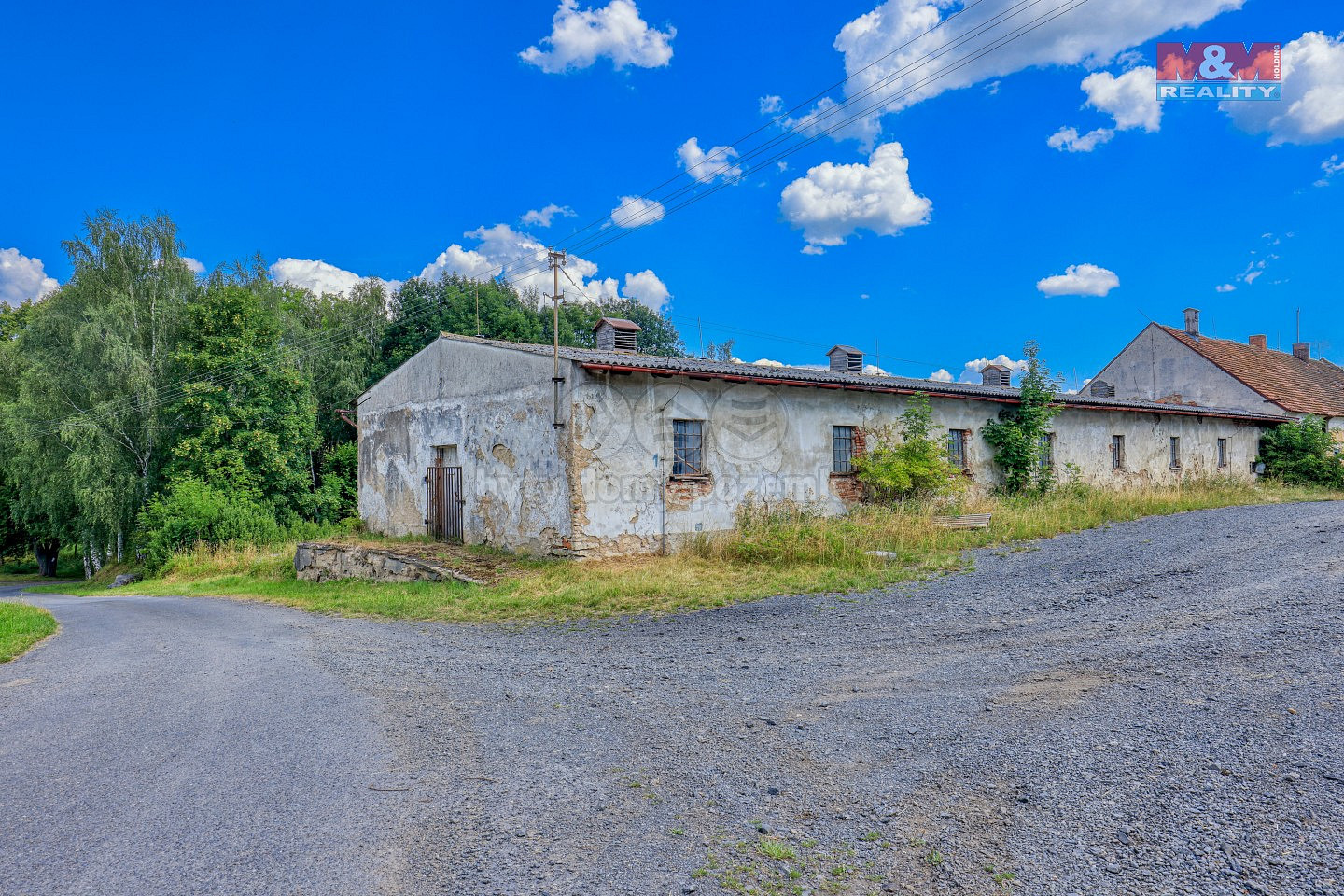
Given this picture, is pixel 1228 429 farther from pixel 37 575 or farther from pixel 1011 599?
pixel 37 575

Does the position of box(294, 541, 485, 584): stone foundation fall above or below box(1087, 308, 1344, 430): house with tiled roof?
below

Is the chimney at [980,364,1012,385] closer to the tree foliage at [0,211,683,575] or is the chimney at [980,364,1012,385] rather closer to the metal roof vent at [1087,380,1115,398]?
the metal roof vent at [1087,380,1115,398]

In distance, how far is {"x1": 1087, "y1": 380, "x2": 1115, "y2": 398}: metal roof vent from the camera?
2865cm

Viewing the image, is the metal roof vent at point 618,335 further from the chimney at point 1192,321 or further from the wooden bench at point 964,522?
the chimney at point 1192,321

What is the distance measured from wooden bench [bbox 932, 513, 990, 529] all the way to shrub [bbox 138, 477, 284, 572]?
1895 centimetres

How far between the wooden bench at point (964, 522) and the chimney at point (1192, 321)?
24.7m

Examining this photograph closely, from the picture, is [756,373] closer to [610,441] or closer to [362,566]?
[610,441]

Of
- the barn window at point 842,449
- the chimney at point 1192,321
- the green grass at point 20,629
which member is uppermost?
the chimney at point 1192,321

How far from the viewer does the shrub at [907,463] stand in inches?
595

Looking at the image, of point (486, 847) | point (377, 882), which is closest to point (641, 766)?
point (486, 847)

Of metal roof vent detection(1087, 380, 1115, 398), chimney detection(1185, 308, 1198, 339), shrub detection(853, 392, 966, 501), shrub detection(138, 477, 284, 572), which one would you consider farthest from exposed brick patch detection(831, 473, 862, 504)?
chimney detection(1185, 308, 1198, 339)

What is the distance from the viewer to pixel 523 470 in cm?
1359

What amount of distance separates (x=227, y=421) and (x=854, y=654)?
2464cm

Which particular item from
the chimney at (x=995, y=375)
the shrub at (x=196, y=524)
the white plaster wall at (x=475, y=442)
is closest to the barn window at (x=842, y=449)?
the white plaster wall at (x=475, y=442)
